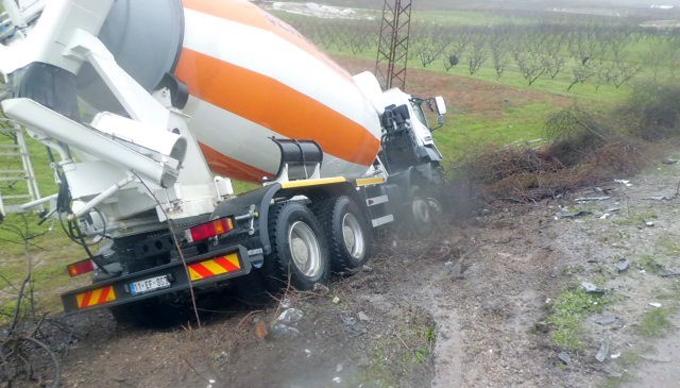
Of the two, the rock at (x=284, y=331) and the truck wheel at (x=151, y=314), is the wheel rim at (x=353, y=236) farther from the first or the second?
the rock at (x=284, y=331)

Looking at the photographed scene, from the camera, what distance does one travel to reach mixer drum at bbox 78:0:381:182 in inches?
234

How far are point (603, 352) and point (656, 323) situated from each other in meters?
0.70

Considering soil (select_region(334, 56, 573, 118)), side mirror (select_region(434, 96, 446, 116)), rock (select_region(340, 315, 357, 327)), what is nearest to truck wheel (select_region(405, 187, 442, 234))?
side mirror (select_region(434, 96, 446, 116))

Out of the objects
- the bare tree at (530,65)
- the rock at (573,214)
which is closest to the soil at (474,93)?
the bare tree at (530,65)

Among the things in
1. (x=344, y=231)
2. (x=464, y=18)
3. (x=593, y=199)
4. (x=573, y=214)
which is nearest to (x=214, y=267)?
(x=344, y=231)

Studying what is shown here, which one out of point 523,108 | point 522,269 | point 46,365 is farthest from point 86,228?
point 523,108

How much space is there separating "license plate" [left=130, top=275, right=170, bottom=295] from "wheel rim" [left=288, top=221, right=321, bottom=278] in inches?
47.8

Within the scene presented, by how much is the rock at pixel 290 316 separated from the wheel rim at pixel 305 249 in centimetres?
81

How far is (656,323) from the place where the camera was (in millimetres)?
5203

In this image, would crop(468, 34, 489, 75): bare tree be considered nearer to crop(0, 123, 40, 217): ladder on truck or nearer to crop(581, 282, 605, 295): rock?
crop(581, 282, 605, 295): rock

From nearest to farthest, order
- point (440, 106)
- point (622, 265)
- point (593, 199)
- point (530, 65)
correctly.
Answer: point (622, 265)
point (593, 199)
point (440, 106)
point (530, 65)

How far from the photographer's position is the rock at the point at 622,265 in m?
6.33

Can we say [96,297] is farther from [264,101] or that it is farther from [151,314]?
[264,101]

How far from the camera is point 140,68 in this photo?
19.6 ft
